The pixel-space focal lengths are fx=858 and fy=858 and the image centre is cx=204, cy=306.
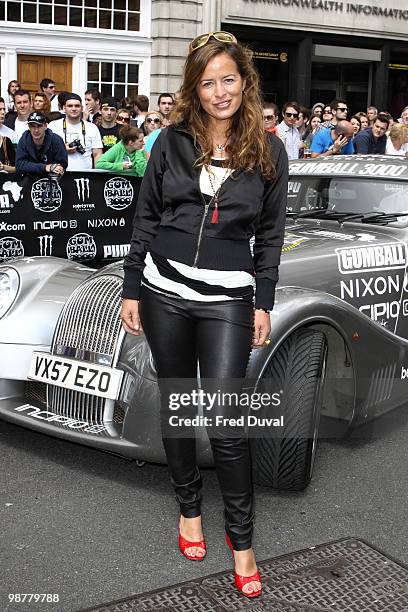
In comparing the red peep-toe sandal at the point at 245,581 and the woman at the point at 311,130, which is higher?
the woman at the point at 311,130

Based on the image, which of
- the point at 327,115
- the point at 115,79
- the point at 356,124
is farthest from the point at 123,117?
the point at 115,79

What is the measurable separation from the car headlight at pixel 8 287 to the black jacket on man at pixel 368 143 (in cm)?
766

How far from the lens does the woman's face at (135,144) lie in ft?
29.9

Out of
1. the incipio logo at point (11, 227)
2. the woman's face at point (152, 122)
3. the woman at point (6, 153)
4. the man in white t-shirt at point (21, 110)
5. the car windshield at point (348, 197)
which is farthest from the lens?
the woman's face at point (152, 122)

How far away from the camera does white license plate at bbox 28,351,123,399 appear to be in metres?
3.80

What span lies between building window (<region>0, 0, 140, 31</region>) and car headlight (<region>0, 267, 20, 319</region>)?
12740 mm

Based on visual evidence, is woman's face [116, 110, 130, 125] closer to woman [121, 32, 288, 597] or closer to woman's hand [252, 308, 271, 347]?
woman [121, 32, 288, 597]

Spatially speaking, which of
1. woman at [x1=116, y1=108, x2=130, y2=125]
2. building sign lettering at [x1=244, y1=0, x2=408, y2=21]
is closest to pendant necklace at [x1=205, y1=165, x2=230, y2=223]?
woman at [x1=116, y1=108, x2=130, y2=125]

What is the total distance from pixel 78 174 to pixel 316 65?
511 inches

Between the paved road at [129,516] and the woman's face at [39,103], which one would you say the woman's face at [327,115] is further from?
the paved road at [129,516]

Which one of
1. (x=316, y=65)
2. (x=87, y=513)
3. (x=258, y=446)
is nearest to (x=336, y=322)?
(x=258, y=446)

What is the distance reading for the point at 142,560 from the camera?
3.31 meters

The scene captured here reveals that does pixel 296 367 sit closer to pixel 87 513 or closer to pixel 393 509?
pixel 393 509

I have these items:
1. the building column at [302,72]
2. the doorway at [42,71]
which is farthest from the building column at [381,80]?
the doorway at [42,71]
